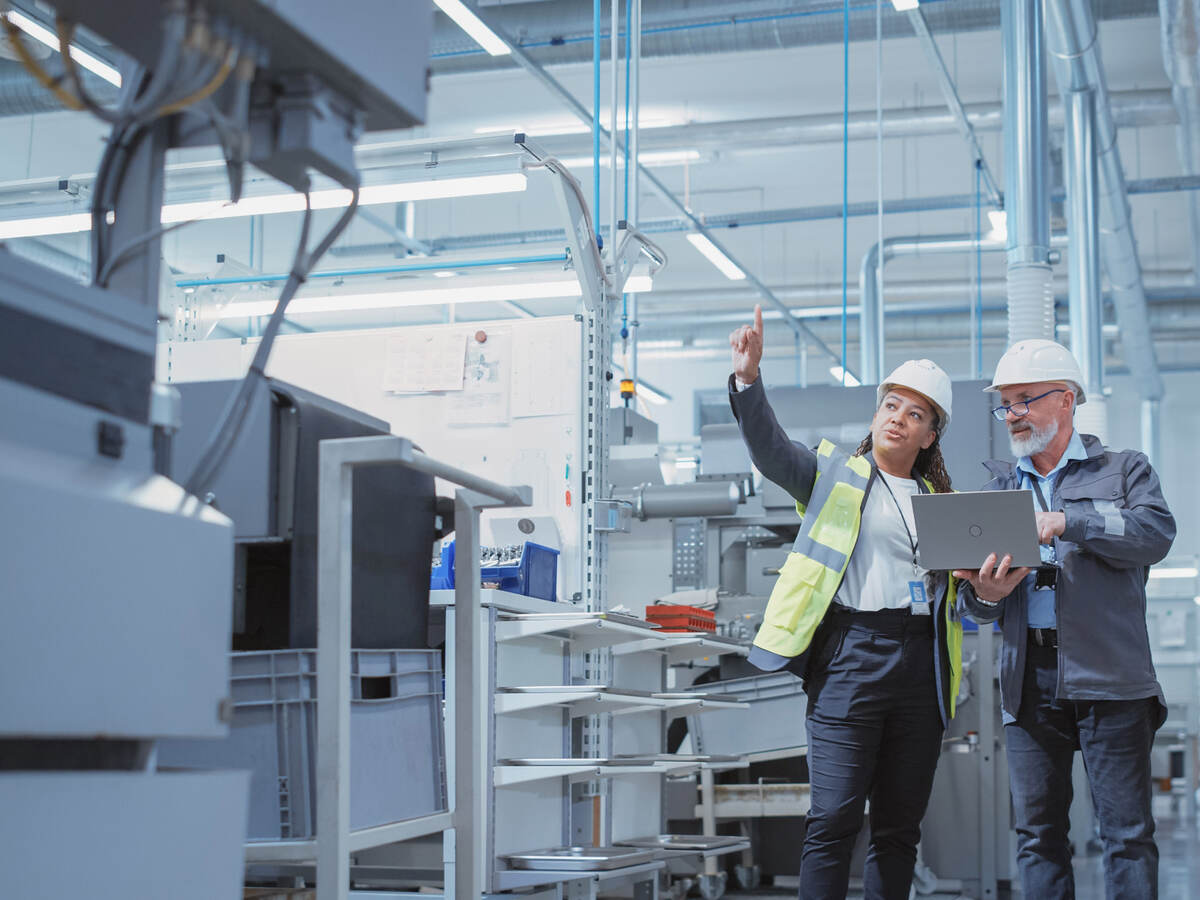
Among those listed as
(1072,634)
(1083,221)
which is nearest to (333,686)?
(1072,634)

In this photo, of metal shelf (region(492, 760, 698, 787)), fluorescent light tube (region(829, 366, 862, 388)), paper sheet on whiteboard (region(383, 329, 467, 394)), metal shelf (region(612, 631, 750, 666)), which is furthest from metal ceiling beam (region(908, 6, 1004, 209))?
metal shelf (region(492, 760, 698, 787))

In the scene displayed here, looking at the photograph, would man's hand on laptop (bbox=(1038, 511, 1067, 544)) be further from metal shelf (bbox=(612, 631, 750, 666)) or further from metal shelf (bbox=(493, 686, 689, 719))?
metal shelf (bbox=(612, 631, 750, 666))

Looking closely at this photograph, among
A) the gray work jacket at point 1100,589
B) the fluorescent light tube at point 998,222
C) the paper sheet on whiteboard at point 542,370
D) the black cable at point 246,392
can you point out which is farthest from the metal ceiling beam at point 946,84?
the black cable at point 246,392

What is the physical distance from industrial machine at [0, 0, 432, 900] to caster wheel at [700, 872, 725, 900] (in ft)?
12.1

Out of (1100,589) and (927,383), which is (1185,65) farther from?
(1100,589)

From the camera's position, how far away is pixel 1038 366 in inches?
111

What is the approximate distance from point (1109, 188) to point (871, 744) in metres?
6.28

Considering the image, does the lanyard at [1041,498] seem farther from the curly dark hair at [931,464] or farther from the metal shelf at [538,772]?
the metal shelf at [538,772]

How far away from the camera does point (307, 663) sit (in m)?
1.59

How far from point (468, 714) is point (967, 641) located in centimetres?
340

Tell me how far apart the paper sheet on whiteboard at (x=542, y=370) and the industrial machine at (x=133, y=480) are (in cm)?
264

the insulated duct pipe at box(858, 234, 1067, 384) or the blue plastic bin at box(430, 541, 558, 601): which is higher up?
the insulated duct pipe at box(858, 234, 1067, 384)

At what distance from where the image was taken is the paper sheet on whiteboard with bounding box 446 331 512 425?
4.01 meters

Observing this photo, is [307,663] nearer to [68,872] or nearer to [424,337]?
[68,872]
